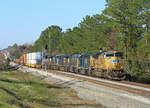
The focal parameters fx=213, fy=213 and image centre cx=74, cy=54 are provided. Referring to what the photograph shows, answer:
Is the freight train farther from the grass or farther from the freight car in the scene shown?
the grass

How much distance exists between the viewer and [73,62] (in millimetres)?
34281

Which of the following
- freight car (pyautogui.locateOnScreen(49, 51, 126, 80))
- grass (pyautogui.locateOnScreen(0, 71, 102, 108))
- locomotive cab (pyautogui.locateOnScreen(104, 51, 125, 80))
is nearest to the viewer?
grass (pyautogui.locateOnScreen(0, 71, 102, 108))

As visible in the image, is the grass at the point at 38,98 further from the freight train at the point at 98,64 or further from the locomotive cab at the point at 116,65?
the freight train at the point at 98,64

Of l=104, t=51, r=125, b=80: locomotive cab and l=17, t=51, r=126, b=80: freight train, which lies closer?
l=104, t=51, r=125, b=80: locomotive cab

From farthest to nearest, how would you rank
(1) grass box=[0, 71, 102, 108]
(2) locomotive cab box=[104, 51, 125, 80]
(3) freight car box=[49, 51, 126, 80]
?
1. (3) freight car box=[49, 51, 126, 80]
2. (2) locomotive cab box=[104, 51, 125, 80]
3. (1) grass box=[0, 71, 102, 108]

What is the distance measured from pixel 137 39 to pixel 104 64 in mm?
4898

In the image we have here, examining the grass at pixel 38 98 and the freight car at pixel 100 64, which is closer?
the grass at pixel 38 98

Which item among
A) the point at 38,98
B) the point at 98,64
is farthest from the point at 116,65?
the point at 38,98

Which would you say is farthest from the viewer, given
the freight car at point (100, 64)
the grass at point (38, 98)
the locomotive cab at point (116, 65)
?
the freight car at point (100, 64)

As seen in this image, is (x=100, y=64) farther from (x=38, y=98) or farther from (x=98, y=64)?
(x=38, y=98)

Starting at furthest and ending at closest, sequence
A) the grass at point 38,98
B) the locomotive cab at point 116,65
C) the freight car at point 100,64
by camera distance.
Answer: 1. the freight car at point 100,64
2. the locomotive cab at point 116,65
3. the grass at point 38,98

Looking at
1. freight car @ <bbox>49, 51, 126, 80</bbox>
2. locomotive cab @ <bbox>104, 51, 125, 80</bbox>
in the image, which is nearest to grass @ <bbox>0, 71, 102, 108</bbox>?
locomotive cab @ <bbox>104, 51, 125, 80</bbox>

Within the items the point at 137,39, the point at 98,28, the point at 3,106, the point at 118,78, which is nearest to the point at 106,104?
the point at 3,106

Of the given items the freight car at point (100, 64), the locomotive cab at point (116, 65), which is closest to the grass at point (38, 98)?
the locomotive cab at point (116, 65)
